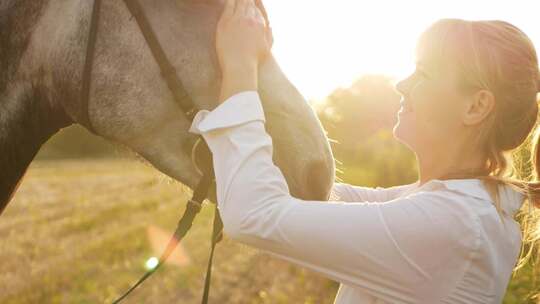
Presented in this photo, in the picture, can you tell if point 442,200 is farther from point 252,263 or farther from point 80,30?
point 252,263

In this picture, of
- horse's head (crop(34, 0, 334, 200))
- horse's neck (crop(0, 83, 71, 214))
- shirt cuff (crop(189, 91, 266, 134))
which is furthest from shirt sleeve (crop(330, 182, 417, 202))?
horse's neck (crop(0, 83, 71, 214))

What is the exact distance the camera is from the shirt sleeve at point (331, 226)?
1.76 metres

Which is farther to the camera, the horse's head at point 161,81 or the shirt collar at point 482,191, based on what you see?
the horse's head at point 161,81

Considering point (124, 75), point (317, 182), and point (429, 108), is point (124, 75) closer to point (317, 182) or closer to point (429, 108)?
point (317, 182)

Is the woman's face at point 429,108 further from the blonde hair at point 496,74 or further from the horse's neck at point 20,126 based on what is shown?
the horse's neck at point 20,126

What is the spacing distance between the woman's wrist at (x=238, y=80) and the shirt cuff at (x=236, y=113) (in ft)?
0.23

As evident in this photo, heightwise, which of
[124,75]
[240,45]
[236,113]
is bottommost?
[124,75]

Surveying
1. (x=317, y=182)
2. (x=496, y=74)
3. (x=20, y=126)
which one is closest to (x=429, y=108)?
(x=496, y=74)

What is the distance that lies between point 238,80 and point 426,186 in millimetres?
808

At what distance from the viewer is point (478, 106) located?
209 cm

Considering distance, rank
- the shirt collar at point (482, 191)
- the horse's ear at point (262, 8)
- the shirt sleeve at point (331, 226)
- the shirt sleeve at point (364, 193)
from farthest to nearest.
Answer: the shirt sleeve at point (364, 193) < the horse's ear at point (262, 8) < the shirt collar at point (482, 191) < the shirt sleeve at point (331, 226)

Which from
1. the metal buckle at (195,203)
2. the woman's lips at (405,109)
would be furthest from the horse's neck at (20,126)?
the woman's lips at (405,109)

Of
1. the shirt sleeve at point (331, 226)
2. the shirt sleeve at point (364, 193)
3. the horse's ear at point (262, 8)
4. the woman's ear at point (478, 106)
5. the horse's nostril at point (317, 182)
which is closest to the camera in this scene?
the shirt sleeve at point (331, 226)

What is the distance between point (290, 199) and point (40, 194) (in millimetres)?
24601
